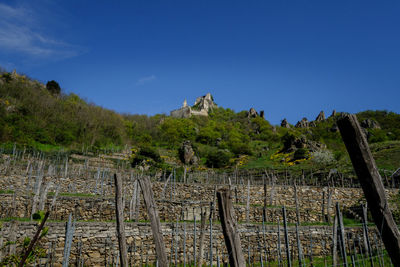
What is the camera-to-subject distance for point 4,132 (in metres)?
32.2

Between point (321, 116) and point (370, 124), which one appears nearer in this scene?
point (370, 124)

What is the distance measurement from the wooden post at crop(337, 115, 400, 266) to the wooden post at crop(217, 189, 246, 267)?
1.56m

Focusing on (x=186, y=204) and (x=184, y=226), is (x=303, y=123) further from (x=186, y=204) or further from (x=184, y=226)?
(x=184, y=226)

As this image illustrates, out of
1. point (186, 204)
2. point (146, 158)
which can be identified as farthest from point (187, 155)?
point (186, 204)

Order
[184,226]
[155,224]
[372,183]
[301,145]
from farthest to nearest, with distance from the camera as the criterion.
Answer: [301,145], [184,226], [155,224], [372,183]

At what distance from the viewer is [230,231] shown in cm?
344

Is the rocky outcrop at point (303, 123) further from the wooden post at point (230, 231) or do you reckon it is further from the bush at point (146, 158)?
the wooden post at point (230, 231)

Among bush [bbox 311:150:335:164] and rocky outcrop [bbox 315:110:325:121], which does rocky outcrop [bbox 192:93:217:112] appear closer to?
rocky outcrop [bbox 315:110:325:121]

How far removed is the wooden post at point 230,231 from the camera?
333 centimetres

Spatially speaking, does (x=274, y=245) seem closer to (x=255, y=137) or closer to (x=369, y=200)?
(x=369, y=200)

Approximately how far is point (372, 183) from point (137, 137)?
172 feet

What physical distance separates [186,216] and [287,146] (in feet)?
118

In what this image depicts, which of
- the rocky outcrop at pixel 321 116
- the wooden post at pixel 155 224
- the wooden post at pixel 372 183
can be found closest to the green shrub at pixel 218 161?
the wooden post at pixel 155 224

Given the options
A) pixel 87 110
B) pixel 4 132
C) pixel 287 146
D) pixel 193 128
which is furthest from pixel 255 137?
pixel 4 132
